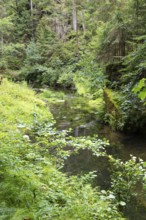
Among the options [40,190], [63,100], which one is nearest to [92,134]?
[40,190]

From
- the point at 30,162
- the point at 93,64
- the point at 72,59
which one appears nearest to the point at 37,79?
the point at 72,59

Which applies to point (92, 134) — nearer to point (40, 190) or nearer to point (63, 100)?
point (40, 190)

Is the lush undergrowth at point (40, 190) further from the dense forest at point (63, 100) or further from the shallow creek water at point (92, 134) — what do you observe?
the shallow creek water at point (92, 134)

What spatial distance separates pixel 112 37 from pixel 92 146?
35.0ft

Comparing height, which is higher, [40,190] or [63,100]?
[40,190]

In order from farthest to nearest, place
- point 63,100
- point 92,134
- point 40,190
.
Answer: point 63,100 < point 92,134 < point 40,190

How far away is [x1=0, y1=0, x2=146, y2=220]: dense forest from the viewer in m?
3.75

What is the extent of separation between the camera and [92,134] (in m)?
9.61

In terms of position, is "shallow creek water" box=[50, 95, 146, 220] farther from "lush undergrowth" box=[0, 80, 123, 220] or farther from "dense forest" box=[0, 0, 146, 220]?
"lush undergrowth" box=[0, 80, 123, 220]

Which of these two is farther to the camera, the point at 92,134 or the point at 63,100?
the point at 63,100

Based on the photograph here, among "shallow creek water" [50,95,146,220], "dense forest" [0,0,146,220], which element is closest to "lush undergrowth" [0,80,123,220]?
"dense forest" [0,0,146,220]

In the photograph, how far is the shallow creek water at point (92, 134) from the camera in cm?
638

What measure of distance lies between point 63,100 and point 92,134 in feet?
25.4

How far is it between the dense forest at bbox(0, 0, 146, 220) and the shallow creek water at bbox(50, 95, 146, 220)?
0.51 ft
